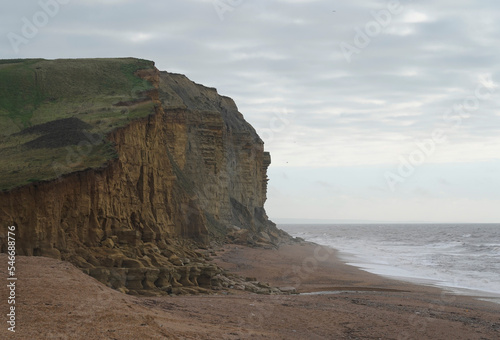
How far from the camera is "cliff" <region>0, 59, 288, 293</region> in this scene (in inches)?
712

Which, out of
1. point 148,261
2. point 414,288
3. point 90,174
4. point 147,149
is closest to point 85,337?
point 148,261

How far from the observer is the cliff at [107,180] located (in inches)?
712

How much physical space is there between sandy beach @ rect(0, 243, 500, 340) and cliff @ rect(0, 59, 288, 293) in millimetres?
3381

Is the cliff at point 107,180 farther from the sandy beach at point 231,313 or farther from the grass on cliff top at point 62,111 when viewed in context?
the sandy beach at point 231,313

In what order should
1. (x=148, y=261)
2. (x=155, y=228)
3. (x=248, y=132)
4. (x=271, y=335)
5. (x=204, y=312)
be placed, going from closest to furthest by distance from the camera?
(x=271, y=335)
(x=204, y=312)
(x=148, y=261)
(x=155, y=228)
(x=248, y=132)

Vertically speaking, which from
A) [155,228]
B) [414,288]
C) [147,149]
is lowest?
[414,288]

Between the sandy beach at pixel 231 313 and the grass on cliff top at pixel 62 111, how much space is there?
7488 millimetres

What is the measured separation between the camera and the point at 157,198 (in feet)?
94.4

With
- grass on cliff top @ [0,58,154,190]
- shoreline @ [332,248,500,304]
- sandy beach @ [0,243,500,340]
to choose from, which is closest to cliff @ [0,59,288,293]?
grass on cliff top @ [0,58,154,190]

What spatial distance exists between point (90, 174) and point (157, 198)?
8.38 m

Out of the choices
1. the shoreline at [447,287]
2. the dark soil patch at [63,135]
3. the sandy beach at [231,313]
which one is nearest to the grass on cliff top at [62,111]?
the dark soil patch at [63,135]

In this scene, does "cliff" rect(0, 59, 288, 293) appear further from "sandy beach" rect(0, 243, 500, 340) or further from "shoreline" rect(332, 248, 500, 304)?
"shoreline" rect(332, 248, 500, 304)

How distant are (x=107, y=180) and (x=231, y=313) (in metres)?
9.51

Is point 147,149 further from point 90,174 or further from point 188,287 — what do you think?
point 188,287
